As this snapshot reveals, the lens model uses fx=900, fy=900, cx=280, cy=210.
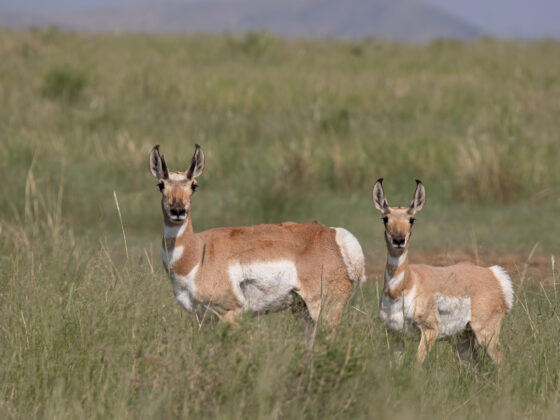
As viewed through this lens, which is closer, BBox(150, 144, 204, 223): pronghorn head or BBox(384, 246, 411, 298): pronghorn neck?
BBox(150, 144, 204, 223): pronghorn head

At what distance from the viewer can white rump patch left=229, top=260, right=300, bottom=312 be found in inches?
236

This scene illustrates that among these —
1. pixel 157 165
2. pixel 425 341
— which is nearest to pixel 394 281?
pixel 425 341

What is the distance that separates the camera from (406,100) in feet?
64.1

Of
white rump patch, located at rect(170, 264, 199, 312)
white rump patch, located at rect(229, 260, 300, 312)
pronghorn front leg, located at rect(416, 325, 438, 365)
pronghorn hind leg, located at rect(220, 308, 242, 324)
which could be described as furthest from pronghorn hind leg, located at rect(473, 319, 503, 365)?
white rump patch, located at rect(170, 264, 199, 312)

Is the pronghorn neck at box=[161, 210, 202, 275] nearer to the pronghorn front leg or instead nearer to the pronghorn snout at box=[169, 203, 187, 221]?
the pronghorn snout at box=[169, 203, 187, 221]

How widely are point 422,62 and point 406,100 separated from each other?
5212 millimetres

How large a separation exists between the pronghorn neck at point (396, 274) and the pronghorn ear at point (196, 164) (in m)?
1.38

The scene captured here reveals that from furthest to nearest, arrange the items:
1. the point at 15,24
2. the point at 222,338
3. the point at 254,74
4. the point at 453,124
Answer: the point at 15,24 < the point at 254,74 < the point at 453,124 < the point at 222,338

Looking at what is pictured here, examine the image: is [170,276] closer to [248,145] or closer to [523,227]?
[523,227]

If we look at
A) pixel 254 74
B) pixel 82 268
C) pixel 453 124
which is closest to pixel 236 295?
pixel 82 268

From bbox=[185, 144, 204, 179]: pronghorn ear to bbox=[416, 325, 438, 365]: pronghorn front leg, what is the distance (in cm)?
182

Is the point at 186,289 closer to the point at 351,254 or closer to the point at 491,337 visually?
the point at 351,254

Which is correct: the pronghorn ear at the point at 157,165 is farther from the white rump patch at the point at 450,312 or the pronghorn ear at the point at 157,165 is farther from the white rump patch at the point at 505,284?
the white rump patch at the point at 505,284

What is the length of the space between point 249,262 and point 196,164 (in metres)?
0.74
